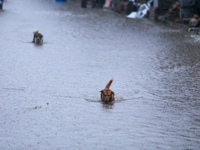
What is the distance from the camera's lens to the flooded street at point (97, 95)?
6344 mm

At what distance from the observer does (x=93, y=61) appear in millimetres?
13273

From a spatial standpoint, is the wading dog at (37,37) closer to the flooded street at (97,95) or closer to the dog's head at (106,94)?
the flooded street at (97,95)

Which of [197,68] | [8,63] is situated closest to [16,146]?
[8,63]

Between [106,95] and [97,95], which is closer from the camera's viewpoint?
[106,95]

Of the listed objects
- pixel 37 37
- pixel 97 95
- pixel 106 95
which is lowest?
pixel 37 37

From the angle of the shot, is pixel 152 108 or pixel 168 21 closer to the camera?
pixel 152 108

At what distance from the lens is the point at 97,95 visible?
900 centimetres

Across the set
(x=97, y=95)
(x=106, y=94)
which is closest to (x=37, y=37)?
Result: (x=97, y=95)

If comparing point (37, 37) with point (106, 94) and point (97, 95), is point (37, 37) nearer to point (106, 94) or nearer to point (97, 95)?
point (97, 95)

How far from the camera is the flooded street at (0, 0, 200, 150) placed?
20.8ft

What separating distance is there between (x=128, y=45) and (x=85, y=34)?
12.8 feet

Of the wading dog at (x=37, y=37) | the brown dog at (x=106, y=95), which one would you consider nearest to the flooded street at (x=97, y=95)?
the brown dog at (x=106, y=95)

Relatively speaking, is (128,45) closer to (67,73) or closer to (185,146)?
(67,73)

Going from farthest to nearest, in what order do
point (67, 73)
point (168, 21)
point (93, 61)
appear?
point (168, 21)
point (93, 61)
point (67, 73)
